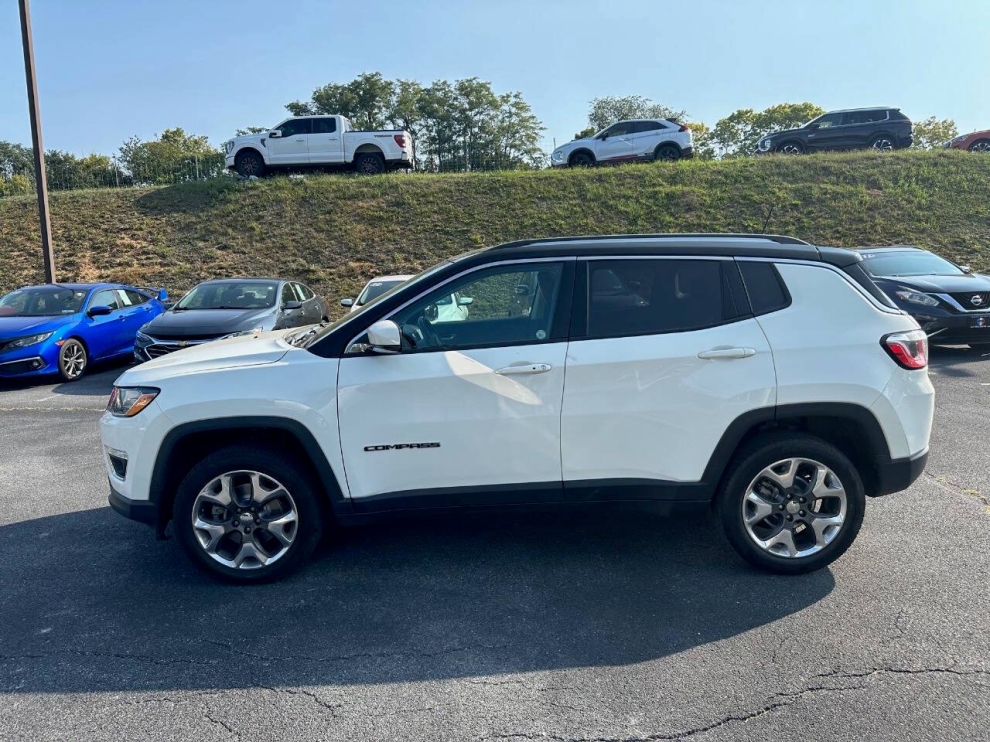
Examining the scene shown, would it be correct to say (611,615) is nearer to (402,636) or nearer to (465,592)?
(465,592)

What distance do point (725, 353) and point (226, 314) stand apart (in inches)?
333

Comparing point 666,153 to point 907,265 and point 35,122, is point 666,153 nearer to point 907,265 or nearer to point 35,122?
point 907,265

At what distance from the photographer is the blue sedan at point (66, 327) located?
33.8 feet

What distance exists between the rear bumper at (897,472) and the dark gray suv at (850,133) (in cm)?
2345

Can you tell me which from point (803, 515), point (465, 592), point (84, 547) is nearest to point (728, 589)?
point (803, 515)

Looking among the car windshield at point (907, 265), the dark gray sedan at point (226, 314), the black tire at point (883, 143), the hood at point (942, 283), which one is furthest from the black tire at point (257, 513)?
the black tire at point (883, 143)

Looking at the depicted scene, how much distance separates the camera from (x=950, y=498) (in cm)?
514

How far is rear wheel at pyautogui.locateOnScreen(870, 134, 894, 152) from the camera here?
24.3 meters

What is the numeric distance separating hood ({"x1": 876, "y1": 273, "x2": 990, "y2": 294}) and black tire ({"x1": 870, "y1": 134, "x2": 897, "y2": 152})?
15.4 metres

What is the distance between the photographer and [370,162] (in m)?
23.2

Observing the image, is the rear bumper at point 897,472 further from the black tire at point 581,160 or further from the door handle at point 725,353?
the black tire at point 581,160

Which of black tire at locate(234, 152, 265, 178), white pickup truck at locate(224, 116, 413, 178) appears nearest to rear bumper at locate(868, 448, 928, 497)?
white pickup truck at locate(224, 116, 413, 178)

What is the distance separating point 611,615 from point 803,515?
121 centimetres

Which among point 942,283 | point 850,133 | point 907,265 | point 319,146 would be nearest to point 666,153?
point 850,133
